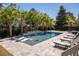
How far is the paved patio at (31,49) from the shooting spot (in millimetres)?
4684

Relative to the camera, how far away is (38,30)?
4844 millimetres

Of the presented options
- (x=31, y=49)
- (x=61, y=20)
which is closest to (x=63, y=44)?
(x=61, y=20)

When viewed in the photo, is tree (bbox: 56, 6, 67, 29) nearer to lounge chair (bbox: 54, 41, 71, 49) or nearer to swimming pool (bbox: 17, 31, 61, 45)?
swimming pool (bbox: 17, 31, 61, 45)

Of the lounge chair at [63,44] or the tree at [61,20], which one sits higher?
the tree at [61,20]

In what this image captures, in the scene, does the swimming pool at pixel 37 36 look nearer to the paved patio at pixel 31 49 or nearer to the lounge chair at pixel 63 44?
the paved patio at pixel 31 49

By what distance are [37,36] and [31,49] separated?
0.31 metres

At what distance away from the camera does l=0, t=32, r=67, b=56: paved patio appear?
4.68m

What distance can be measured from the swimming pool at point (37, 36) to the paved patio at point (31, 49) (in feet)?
0.28

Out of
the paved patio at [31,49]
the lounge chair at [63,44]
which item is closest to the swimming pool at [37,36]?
the paved patio at [31,49]

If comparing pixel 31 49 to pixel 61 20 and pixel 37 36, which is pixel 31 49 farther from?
pixel 61 20

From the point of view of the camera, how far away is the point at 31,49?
473 cm

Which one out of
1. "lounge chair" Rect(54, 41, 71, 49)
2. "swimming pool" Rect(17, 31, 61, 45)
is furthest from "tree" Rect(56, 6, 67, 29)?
"lounge chair" Rect(54, 41, 71, 49)

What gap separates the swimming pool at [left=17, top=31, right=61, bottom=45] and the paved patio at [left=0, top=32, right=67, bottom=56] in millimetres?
84

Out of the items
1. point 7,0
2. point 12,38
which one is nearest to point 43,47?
point 12,38
